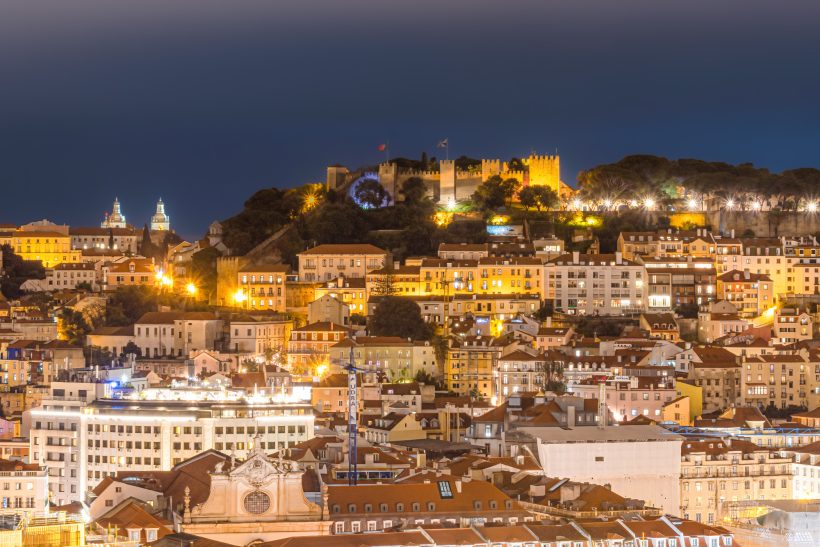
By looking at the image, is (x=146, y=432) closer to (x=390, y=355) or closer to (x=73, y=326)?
(x=390, y=355)

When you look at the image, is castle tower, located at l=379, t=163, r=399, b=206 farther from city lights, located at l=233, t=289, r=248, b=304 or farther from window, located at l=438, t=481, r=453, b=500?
window, located at l=438, t=481, r=453, b=500

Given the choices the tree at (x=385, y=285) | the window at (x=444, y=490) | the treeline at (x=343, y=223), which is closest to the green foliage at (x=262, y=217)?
the treeline at (x=343, y=223)

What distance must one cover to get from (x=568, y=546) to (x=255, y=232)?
56276 millimetres

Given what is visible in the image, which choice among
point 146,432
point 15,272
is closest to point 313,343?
point 146,432

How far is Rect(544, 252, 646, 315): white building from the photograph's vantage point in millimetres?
79938

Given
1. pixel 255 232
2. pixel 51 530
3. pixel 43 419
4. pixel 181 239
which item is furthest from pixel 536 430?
pixel 181 239

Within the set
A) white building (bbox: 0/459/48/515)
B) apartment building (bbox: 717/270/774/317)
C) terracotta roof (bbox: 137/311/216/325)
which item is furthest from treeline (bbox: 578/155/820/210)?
white building (bbox: 0/459/48/515)

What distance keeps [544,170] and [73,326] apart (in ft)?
92.5

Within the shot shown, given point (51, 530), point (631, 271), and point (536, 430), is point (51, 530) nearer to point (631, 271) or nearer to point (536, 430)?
point (536, 430)

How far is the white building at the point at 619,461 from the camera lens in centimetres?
5000

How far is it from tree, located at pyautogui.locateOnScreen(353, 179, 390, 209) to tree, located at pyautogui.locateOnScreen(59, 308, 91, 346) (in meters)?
17.6

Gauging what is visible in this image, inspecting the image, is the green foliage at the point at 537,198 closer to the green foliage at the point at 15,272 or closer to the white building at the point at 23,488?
the green foliage at the point at 15,272

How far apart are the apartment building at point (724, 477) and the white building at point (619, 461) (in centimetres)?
46

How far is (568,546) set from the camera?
122 ft
